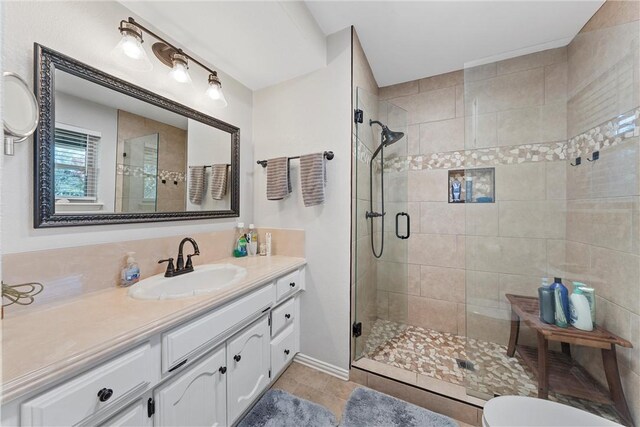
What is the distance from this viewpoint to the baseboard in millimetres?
1584

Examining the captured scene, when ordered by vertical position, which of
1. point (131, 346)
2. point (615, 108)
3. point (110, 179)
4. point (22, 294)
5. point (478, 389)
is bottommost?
point (478, 389)

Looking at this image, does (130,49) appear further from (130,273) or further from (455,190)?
(455,190)

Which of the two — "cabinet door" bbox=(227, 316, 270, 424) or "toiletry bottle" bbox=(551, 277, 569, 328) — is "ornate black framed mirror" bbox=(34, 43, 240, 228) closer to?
"cabinet door" bbox=(227, 316, 270, 424)

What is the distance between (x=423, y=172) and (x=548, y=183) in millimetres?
899

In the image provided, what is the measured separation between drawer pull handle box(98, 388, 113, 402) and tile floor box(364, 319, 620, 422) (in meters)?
1.55

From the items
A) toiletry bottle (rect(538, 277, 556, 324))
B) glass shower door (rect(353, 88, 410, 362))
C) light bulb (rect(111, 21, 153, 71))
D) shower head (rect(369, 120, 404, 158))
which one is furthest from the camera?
shower head (rect(369, 120, 404, 158))

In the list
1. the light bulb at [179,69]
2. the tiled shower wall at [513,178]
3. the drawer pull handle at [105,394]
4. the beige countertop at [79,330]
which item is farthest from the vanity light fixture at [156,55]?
the tiled shower wall at [513,178]

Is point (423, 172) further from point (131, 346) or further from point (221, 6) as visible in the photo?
point (131, 346)

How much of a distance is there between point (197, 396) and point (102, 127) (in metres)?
1.35

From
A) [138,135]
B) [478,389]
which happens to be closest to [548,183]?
[478,389]

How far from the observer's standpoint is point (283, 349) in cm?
154

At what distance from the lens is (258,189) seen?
1.95 metres

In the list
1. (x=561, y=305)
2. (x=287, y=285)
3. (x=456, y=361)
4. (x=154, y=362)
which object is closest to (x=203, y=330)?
(x=154, y=362)

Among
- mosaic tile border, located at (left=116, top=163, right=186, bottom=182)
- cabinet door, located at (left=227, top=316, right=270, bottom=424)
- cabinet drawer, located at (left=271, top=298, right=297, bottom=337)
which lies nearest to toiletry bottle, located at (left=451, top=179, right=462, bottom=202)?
cabinet drawer, located at (left=271, top=298, right=297, bottom=337)
